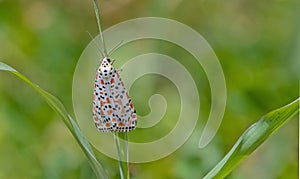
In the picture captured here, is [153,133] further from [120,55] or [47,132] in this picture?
[120,55]

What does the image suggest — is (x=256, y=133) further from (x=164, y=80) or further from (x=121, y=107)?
(x=164, y=80)

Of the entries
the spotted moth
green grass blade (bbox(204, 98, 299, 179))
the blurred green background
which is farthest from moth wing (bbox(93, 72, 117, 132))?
the blurred green background

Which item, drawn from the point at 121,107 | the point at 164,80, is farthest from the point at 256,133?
the point at 164,80

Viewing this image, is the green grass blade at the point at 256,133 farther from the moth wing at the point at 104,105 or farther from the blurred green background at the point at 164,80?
the blurred green background at the point at 164,80

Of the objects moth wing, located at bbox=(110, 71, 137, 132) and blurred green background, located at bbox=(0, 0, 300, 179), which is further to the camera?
blurred green background, located at bbox=(0, 0, 300, 179)

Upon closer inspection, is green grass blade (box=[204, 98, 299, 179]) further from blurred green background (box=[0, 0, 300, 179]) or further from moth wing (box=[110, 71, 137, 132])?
blurred green background (box=[0, 0, 300, 179])

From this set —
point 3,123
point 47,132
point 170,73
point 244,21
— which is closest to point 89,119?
point 47,132

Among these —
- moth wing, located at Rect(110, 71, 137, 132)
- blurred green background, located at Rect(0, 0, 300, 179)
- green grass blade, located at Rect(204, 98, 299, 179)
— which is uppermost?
blurred green background, located at Rect(0, 0, 300, 179)
